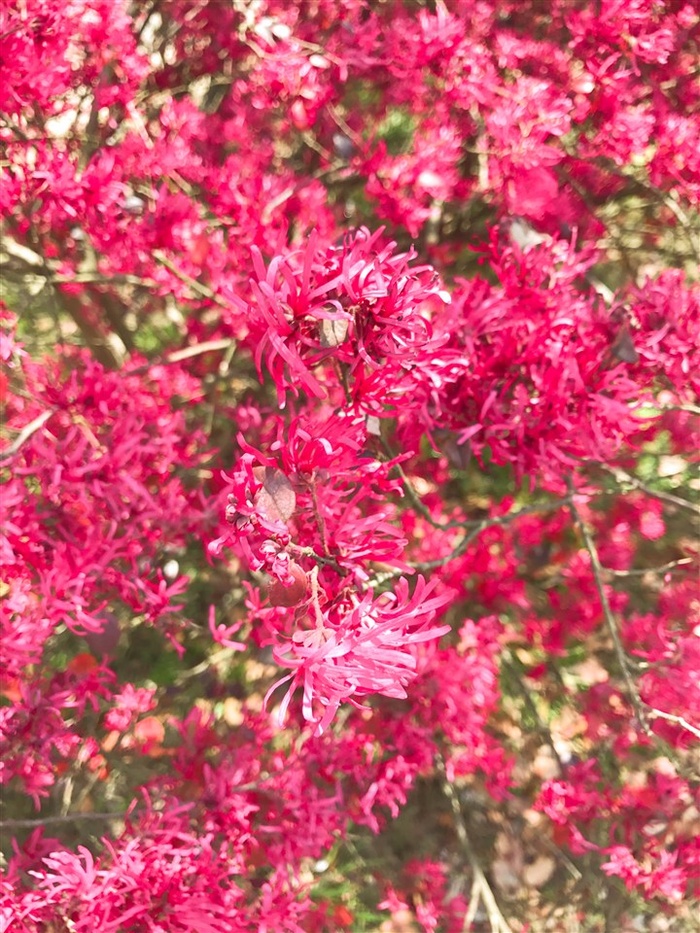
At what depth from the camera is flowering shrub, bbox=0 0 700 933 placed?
3.40ft

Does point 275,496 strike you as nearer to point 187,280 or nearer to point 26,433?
point 26,433

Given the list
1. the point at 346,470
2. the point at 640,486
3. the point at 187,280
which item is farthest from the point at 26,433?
the point at 640,486

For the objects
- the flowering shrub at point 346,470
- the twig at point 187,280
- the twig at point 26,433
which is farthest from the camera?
the twig at point 187,280

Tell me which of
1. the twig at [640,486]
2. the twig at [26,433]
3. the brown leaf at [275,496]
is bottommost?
the twig at [640,486]

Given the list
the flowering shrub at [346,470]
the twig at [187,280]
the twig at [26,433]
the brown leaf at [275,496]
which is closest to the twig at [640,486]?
the flowering shrub at [346,470]

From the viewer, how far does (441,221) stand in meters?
2.43

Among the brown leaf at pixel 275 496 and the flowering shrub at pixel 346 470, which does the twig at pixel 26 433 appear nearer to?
the flowering shrub at pixel 346 470

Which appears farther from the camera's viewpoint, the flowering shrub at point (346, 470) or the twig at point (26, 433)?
the twig at point (26, 433)

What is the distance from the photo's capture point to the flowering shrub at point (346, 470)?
1.04 meters

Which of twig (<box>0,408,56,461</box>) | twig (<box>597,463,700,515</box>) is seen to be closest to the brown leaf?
twig (<box>0,408,56,461</box>)

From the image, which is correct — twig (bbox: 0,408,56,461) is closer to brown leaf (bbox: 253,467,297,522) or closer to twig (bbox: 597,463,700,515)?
brown leaf (bbox: 253,467,297,522)

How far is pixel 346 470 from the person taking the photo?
3.36 feet

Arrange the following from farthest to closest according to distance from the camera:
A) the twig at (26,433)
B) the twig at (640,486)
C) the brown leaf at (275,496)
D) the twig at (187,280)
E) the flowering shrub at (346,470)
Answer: the twig at (187,280), the twig at (640,486), the twig at (26,433), the flowering shrub at (346,470), the brown leaf at (275,496)

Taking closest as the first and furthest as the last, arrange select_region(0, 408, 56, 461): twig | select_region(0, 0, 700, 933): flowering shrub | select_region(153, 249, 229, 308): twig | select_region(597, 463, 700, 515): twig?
select_region(0, 0, 700, 933): flowering shrub
select_region(0, 408, 56, 461): twig
select_region(597, 463, 700, 515): twig
select_region(153, 249, 229, 308): twig
